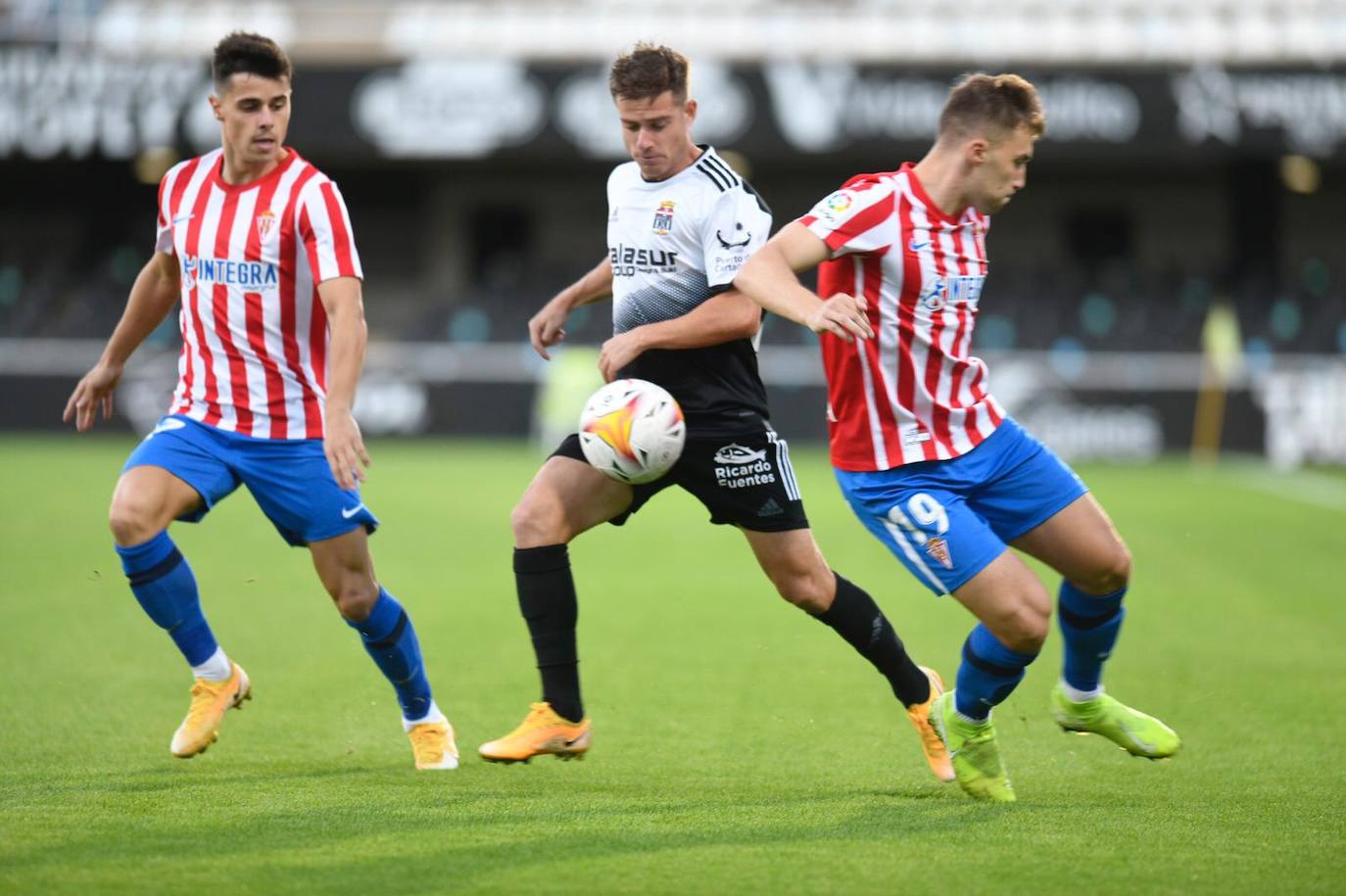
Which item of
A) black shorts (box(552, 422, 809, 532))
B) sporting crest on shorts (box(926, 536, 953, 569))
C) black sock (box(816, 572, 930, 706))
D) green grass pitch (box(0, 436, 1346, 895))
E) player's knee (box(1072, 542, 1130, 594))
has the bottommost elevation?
green grass pitch (box(0, 436, 1346, 895))

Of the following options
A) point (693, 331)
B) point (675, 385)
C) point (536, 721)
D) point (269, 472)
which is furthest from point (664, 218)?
point (536, 721)

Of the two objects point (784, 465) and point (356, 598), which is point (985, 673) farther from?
point (356, 598)

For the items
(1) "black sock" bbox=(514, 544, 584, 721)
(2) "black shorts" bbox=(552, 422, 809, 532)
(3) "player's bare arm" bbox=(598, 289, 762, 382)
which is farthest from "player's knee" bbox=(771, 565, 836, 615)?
(3) "player's bare arm" bbox=(598, 289, 762, 382)

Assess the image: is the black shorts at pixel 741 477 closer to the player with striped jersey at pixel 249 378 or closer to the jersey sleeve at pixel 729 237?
the jersey sleeve at pixel 729 237

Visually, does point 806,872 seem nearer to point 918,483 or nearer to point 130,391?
point 918,483

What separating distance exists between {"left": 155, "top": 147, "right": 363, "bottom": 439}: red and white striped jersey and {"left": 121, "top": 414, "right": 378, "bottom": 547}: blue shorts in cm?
4

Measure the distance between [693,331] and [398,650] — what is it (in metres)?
1.40

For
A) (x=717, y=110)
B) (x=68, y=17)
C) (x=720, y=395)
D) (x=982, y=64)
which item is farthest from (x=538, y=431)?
(x=720, y=395)

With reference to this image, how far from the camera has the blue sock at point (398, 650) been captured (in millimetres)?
5270

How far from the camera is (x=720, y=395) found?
515 cm

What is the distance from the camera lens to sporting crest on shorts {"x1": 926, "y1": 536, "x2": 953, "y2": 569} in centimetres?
472

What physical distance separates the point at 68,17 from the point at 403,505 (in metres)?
13.0

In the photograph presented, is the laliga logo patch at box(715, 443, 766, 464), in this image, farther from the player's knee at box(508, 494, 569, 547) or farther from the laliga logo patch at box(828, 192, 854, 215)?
A: the laliga logo patch at box(828, 192, 854, 215)

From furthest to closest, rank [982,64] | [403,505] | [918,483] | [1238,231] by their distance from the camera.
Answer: [1238,231] → [982,64] → [403,505] → [918,483]
